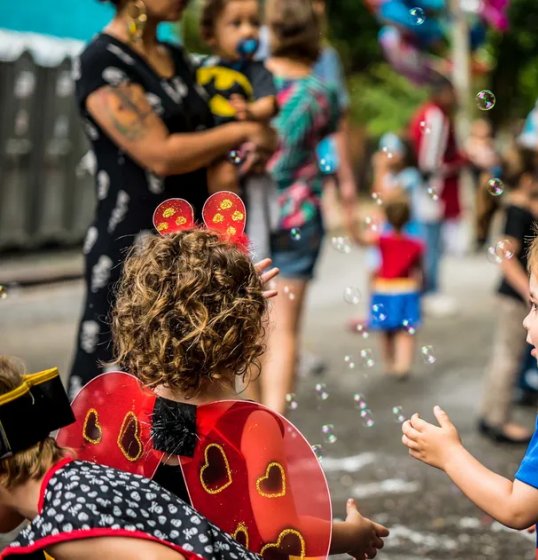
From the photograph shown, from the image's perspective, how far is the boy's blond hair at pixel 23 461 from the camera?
2.21m

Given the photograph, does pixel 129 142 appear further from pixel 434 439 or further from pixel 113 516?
pixel 113 516

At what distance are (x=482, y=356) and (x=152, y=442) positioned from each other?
554cm

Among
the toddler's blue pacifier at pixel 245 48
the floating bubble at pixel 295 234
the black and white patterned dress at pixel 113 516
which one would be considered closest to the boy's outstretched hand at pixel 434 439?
the black and white patterned dress at pixel 113 516

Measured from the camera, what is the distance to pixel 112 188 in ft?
11.4

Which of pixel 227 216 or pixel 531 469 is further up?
pixel 227 216

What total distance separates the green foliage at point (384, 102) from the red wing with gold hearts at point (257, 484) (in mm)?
22335

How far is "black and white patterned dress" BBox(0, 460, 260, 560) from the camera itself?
2.06 meters

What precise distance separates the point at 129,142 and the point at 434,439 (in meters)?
1.47

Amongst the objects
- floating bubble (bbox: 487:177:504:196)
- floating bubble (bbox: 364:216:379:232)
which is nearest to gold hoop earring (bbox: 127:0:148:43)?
floating bubble (bbox: 364:216:379:232)

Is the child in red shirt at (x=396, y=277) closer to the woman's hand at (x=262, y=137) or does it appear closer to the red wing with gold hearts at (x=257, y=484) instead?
the woman's hand at (x=262, y=137)

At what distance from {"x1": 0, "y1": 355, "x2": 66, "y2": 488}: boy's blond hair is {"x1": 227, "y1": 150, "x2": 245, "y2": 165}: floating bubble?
1.57 m

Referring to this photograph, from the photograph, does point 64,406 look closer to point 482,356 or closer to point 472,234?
point 482,356

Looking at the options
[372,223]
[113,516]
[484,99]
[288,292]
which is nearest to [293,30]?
[288,292]

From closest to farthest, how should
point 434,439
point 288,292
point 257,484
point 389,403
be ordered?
point 257,484, point 434,439, point 288,292, point 389,403
